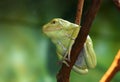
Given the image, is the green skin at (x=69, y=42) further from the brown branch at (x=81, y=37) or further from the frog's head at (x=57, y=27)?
the brown branch at (x=81, y=37)

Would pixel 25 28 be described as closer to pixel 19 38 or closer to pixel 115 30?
pixel 19 38

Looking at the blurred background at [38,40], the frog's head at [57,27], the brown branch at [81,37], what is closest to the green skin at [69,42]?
the frog's head at [57,27]

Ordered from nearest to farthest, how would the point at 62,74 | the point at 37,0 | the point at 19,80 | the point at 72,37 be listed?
the point at 62,74 → the point at 72,37 → the point at 19,80 → the point at 37,0

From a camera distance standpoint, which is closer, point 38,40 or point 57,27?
point 57,27

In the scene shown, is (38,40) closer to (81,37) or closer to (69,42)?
(69,42)

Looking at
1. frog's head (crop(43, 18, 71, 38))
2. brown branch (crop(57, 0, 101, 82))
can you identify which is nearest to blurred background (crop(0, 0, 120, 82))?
frog's head (crop(43, 18, 71, 38))

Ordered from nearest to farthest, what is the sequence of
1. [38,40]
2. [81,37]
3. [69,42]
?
[81,37]
[69,42]
[38,40]

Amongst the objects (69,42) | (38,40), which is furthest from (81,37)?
(38,40)

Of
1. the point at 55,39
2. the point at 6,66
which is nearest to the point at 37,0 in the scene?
the point at 6,66
